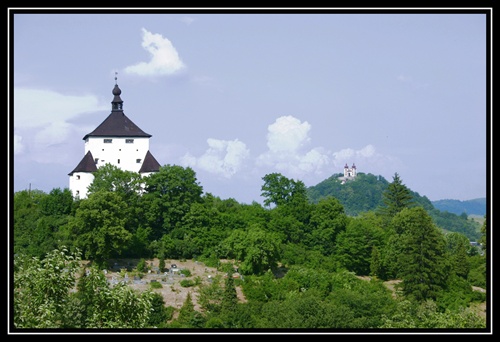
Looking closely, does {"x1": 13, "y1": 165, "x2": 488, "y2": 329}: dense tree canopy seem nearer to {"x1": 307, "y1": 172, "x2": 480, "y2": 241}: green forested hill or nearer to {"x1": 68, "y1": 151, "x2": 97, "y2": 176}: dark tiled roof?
{"x1": 68, "y1": 151, "x2": 97, "y2": 176}: dark tiled roof

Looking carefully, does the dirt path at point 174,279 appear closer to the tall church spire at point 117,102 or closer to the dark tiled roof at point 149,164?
the dark tiled roof at point 149,164

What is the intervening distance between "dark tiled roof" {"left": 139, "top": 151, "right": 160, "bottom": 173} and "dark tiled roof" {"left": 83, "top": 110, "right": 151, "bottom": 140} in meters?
1.24

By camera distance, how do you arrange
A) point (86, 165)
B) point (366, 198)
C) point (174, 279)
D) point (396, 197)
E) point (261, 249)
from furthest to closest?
point (366, 198) < point (396, 197) < point (86, 165) < point (261, 249) < point (174, 279)

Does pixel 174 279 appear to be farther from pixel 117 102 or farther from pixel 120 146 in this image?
pixel 117 102

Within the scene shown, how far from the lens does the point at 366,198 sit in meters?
109

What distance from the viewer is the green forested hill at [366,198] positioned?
10025cm

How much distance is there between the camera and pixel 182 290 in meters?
33.8

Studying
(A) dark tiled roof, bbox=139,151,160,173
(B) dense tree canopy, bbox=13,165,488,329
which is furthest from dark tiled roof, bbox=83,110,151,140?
(B) dense tree canopy, bbox=13,165,488,329

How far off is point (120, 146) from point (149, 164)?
194 centimetres

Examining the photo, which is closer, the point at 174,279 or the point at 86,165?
the point at 174,279

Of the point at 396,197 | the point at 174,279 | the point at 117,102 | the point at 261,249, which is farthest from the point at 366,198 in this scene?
the point at 174,279

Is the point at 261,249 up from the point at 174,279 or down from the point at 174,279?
up

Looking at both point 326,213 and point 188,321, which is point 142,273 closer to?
point 188,321

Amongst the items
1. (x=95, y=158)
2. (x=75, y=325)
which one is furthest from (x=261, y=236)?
(x=75, y=325)
